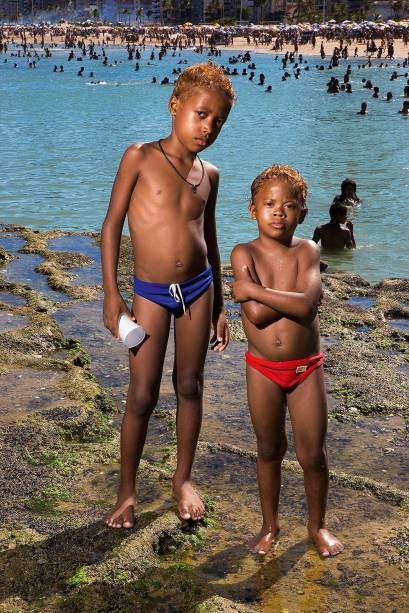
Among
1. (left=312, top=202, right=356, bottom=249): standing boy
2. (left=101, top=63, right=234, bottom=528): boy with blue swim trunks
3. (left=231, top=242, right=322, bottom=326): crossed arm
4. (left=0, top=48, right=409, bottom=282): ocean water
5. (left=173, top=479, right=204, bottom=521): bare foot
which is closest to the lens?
(left=231, top=242, right=322, bottom=326): crossed arm

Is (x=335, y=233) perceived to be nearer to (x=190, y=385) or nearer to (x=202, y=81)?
(x=190, y=385)

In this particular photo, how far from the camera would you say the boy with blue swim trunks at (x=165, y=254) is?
3.48 metres

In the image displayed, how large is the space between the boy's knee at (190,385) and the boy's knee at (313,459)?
22.7 inches

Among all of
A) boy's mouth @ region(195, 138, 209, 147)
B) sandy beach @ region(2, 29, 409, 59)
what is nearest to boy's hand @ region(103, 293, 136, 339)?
boy's mouth @ region(195, 138, 209, 147)

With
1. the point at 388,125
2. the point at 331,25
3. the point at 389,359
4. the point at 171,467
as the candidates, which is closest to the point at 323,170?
the point at 388,125

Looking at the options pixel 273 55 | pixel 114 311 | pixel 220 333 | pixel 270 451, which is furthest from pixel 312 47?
pixel 270 451

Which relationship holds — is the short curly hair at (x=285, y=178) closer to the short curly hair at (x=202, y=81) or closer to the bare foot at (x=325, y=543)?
the short curly hair at (x=202, y=81)

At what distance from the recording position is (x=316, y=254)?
3.26 metres

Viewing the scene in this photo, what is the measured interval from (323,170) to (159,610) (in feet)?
65.8

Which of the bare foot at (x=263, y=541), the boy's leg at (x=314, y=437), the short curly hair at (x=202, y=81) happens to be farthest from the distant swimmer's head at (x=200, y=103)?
the bare foot at (x=263, y=541)

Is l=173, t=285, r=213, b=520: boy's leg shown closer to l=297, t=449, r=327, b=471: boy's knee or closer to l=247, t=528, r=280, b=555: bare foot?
l=247, t=528, r=280, b=555: bare foot

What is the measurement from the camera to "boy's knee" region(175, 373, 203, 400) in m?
3.64

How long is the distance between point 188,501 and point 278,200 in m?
1.34

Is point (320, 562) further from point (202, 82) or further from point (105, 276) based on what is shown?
point (202, 82)
